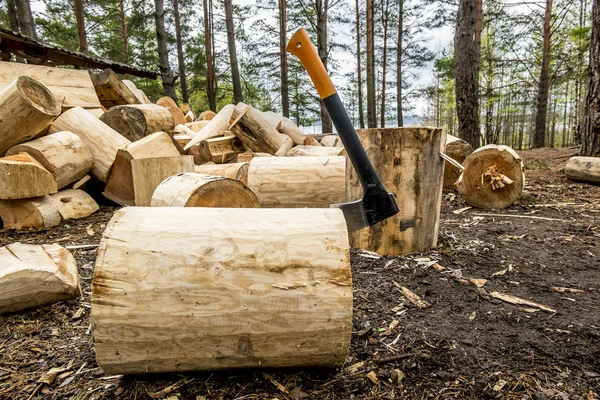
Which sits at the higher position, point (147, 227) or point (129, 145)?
point (129, 145)

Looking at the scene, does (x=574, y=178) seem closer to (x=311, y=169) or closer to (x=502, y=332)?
(x=311, y=169)

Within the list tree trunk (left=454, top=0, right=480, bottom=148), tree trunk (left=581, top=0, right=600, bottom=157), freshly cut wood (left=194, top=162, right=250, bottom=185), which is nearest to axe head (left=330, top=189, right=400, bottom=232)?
freshly cut wood (left=194, top=162, right=250, bottom=185)

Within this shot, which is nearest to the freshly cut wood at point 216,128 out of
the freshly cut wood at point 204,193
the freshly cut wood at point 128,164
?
the freshly cut wood at point 128,164

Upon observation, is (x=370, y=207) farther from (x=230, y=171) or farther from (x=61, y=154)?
(x=61, y=154)

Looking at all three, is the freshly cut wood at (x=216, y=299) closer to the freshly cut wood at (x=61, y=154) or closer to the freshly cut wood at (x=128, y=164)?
the freshly cut wood at (x=128, y=164)

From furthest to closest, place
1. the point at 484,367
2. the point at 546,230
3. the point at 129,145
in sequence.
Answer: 1. the point at 129,145
2. the point at 546,230
3. the point at 484,367

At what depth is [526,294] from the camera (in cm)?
209

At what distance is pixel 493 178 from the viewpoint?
160 inches

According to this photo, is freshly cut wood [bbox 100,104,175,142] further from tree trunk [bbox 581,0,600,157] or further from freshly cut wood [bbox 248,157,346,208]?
tree trunk [bbox 581,0,600,157]

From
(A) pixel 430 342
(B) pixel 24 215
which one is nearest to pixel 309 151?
(B) pixel 24 215

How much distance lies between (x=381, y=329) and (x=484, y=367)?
1.55ft

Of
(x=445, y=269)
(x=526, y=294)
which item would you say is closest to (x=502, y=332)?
(x=526, y=294)

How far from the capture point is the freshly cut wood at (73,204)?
3.95 m

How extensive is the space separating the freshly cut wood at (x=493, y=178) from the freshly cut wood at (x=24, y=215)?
14.9 feet
